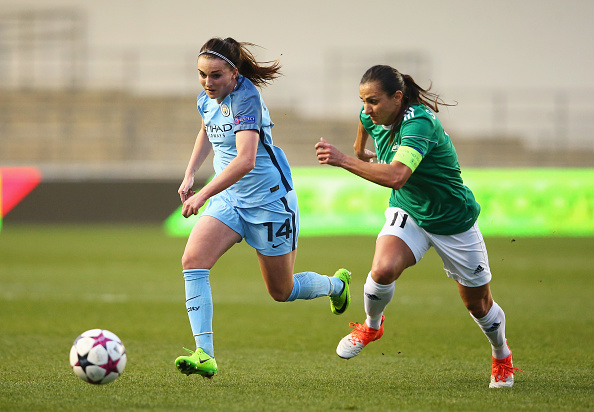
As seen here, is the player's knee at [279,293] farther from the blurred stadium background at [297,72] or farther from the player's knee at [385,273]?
the blurred stadium background at [297,72]

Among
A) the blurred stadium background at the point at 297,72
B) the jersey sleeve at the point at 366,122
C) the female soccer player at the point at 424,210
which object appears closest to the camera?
the female soccer player at the point at 424,210

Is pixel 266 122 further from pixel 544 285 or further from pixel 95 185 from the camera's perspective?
pixel 95 185

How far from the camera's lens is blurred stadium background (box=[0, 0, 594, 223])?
2228cm

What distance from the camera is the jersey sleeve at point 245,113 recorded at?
16.0 feet

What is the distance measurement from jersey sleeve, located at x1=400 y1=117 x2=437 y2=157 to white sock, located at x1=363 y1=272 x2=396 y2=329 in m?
0.91

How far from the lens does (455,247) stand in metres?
5.09

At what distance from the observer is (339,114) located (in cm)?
2356

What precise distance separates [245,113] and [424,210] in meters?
1.27

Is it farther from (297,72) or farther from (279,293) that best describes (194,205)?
(297,72)

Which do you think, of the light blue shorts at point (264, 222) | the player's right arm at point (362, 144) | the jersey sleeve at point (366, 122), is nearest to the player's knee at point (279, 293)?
the light blue shorts at point (264, 222)

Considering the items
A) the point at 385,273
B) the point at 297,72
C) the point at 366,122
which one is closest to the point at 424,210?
the point at 385,273

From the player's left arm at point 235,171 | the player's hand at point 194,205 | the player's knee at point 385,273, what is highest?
the player's left arm at point 235,171

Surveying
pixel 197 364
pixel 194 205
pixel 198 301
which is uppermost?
pixel 194 205

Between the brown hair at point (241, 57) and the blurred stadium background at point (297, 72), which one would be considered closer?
the brown hair at point (241, 57)
